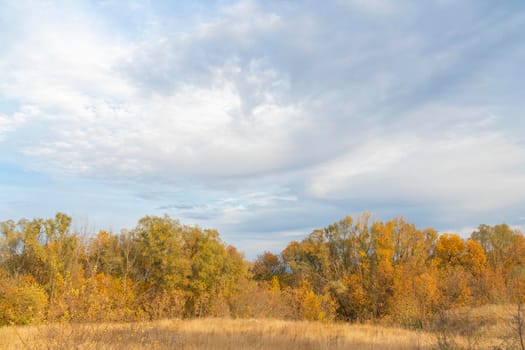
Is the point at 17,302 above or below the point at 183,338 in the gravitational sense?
below

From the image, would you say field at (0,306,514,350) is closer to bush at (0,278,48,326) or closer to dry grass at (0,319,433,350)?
dry grass at (0,319,433,350)

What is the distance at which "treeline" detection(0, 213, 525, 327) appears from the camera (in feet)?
100

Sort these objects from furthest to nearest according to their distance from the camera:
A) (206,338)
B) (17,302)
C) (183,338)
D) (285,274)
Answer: (285,274) → (17,302) → (206,338) → (183,338)

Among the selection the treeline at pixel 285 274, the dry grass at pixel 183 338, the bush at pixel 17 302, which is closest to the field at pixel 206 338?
the dry grass at pixel 183 338

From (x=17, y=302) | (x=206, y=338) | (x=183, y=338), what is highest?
(x=183, y=338)

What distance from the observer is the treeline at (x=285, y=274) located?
3061cm

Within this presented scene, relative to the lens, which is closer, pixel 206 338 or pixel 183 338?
pixel 183 338

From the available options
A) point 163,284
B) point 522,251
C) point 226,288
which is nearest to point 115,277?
point 163,284

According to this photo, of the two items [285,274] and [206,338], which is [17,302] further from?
[285,274]

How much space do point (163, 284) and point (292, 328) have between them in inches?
955

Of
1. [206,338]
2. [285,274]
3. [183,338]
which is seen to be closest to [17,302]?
[206,338]

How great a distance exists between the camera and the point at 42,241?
34938mm

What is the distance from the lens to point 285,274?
61.7 metres

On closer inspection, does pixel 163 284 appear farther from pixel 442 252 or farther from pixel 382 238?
pixel 442 252
